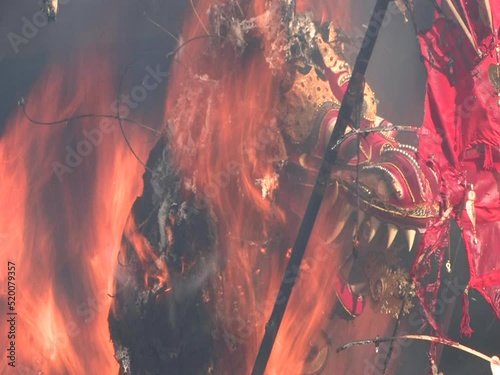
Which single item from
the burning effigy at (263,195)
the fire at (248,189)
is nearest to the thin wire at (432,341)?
the burning effigy at (263,195)

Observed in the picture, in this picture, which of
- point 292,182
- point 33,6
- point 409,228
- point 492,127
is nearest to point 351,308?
point 409,228

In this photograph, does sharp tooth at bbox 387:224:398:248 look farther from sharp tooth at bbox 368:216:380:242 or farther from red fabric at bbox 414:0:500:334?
red fabric at bbox 414:0:500:334

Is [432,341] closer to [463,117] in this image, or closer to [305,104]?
[463,117]

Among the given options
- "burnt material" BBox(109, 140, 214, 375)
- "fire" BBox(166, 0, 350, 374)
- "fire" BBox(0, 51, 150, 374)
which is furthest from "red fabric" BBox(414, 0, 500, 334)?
"fire" BBox(0, 51, 150, 374)

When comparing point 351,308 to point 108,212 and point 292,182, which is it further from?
point 108,212

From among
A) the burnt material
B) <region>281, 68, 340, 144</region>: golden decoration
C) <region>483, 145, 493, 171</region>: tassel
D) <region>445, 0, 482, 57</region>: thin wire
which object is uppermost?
<region>445, 0, 482, 57</region>: thin wire

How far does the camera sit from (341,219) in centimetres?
436

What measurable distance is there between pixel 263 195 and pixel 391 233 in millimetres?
1038

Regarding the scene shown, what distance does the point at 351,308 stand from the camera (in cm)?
439

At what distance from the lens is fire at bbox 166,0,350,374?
172 inches

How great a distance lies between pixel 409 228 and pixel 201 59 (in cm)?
209

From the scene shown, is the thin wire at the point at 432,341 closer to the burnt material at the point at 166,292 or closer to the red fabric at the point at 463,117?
the red fabric at the point at 463,117

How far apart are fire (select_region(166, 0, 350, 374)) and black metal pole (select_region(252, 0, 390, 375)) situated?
2.1 inches

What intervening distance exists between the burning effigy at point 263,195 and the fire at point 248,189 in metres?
0.01
